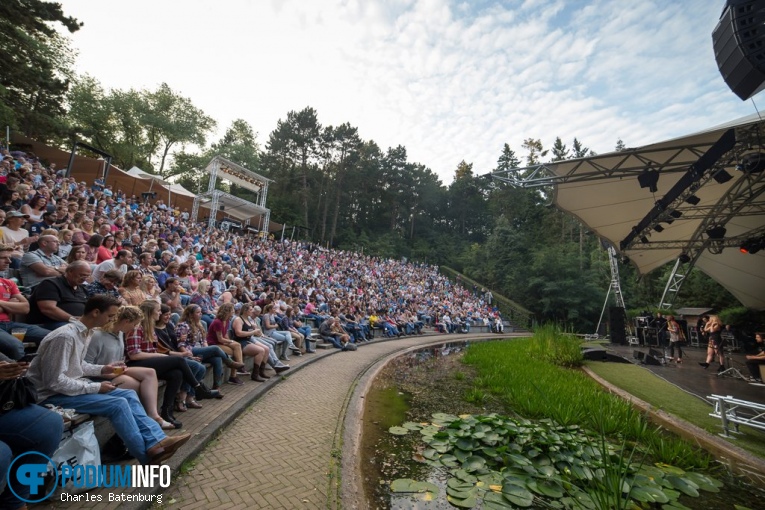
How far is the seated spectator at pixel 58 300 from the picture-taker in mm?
3342

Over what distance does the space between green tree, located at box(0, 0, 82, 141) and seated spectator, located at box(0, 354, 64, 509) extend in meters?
18.9

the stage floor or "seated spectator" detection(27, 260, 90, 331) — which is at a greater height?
"seated spectator" detection(27, 260, 90, 331)

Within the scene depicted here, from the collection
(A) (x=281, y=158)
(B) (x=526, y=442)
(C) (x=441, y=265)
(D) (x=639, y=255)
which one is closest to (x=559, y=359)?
(D) (x=639, y=255)

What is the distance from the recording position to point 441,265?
143 ft

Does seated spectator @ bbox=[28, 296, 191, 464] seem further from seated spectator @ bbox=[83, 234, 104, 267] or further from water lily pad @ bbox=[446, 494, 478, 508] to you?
seated spectator @ bbox=[83, 234, 104, 267]

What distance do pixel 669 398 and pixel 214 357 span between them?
8198mm

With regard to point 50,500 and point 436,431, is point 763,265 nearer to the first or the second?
point 436,431

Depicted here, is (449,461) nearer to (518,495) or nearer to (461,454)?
(461,454)

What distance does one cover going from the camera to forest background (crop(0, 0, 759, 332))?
1850cm

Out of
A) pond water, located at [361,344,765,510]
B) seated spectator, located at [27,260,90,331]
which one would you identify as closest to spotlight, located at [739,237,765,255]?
pond water, located at [361,344,765,510]

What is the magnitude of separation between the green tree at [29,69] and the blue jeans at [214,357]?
1740 cm

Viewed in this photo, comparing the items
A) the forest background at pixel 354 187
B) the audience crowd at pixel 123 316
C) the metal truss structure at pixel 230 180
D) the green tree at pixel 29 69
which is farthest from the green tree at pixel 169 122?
the audience crowd at pixel 123 316

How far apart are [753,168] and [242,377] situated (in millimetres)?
9838

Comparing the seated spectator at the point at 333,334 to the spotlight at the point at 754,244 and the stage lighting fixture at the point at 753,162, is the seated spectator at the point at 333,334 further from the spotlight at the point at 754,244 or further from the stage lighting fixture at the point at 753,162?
the spotlight at the point at 754,244
